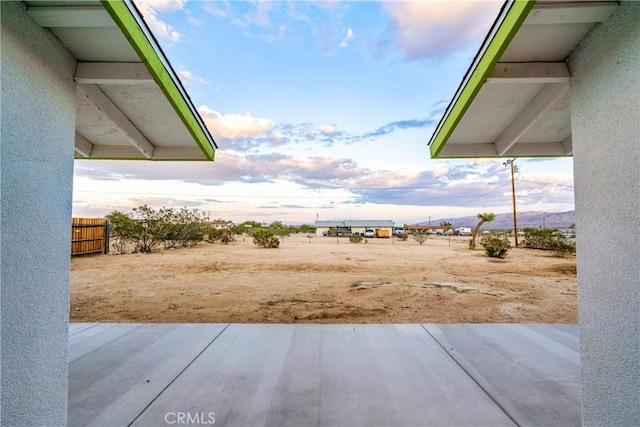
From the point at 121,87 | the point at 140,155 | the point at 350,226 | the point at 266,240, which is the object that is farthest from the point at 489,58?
the point at 350,226

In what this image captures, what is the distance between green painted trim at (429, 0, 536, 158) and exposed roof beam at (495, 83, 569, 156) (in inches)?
22.1

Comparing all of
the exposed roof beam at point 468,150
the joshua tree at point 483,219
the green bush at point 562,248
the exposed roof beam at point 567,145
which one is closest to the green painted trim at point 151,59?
the exposed roof beam at point 468,150

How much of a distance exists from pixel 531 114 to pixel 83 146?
13.1ft

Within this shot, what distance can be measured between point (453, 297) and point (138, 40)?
7.29m

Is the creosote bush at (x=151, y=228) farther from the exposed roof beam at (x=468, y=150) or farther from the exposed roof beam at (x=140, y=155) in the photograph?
the exposed roof beam at (x=468, y=150)

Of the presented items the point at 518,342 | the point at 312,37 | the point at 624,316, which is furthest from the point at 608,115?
the point at 312,37

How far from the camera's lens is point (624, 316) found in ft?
4.36

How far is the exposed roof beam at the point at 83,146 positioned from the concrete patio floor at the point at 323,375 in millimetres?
2017

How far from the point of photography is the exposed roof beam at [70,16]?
139cm

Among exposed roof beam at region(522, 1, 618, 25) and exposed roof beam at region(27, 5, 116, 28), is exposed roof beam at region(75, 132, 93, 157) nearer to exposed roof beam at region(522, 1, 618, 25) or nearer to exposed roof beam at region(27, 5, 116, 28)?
exposed roof beam at region(27, 5, 116, 28)

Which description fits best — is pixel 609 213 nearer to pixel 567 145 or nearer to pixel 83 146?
pixel 567 145

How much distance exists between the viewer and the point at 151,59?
167 cm

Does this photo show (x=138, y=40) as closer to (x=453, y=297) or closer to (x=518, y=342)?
(x=518, y=342)

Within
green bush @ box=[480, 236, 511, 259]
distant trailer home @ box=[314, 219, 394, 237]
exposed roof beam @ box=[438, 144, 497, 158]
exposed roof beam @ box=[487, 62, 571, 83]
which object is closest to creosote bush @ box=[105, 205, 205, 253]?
exposed roof beam @ box=[438, 144, 497, 158]
